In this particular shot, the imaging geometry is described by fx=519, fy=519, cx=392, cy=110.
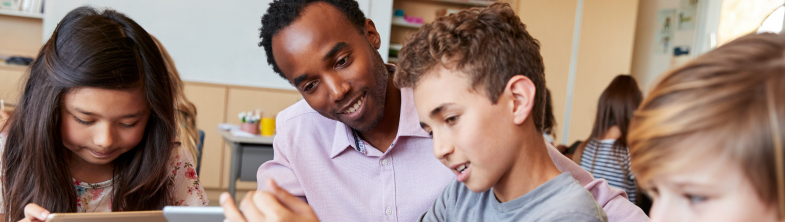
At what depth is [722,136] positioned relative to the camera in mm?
556

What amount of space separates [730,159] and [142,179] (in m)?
1.30

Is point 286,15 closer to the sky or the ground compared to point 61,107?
closer to the sky

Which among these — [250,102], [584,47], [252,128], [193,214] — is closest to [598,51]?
[584,47]

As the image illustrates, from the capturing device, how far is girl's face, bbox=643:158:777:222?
54cm

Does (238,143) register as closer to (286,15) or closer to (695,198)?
(286,15)

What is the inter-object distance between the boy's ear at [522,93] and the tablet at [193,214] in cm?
51

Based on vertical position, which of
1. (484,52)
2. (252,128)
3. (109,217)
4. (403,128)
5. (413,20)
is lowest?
(252,128)

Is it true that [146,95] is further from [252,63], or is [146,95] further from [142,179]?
[252,63]

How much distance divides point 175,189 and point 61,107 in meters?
0.37

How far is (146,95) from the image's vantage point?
1277mm

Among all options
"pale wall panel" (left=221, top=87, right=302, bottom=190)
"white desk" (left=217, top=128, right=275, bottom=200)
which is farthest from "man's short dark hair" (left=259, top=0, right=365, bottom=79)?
"pale wall panel" (left=221, top=87, right=302, bottom=190)

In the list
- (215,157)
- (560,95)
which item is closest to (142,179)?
(215,157)

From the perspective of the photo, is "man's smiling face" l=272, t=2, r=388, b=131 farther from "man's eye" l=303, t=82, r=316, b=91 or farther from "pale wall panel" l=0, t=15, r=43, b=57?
"pale wall panel" l=0, t=15, r=43, b=57

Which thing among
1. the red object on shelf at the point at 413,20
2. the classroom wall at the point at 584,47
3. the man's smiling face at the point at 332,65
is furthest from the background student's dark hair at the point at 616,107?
the red object on shelf at the point at 413,20
